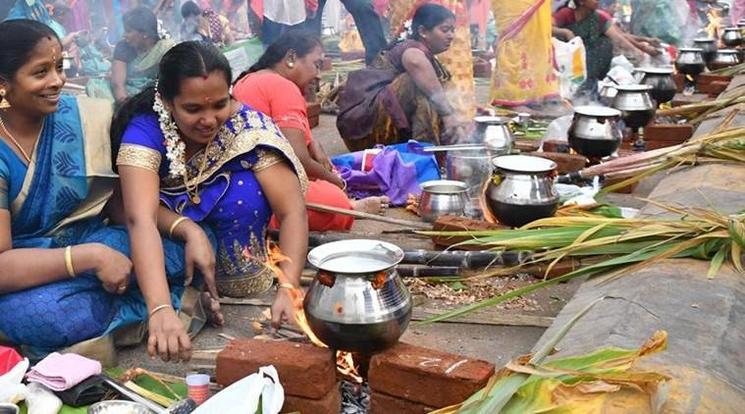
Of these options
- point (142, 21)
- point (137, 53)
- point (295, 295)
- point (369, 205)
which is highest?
point (142, 21)

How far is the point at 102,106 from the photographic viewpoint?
332cm

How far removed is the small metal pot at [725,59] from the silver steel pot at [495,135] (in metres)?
4.74

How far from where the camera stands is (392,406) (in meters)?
2.43

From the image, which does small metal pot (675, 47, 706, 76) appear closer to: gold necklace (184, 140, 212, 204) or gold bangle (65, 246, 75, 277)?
gold necklace (184, 140, 212, 204)

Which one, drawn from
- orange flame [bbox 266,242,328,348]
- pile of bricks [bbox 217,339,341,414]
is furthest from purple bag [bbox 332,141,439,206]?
pile of bricks [bbox 217,339,341,414]

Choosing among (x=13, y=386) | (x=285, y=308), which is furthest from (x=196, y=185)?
(x=13, y=386)

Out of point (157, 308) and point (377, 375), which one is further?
point (157, 308)

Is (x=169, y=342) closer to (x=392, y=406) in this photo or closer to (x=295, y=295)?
(x=295, y=295)

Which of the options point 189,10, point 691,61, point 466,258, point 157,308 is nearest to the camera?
point 157,308

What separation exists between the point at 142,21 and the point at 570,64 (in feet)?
15.7

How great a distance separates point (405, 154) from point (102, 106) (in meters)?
2.55

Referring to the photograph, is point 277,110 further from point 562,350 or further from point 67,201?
point 562,350

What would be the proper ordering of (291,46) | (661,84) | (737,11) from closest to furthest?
(291,46), (661,84), (737,11)

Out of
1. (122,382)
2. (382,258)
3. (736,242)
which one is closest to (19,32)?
(122,382)
